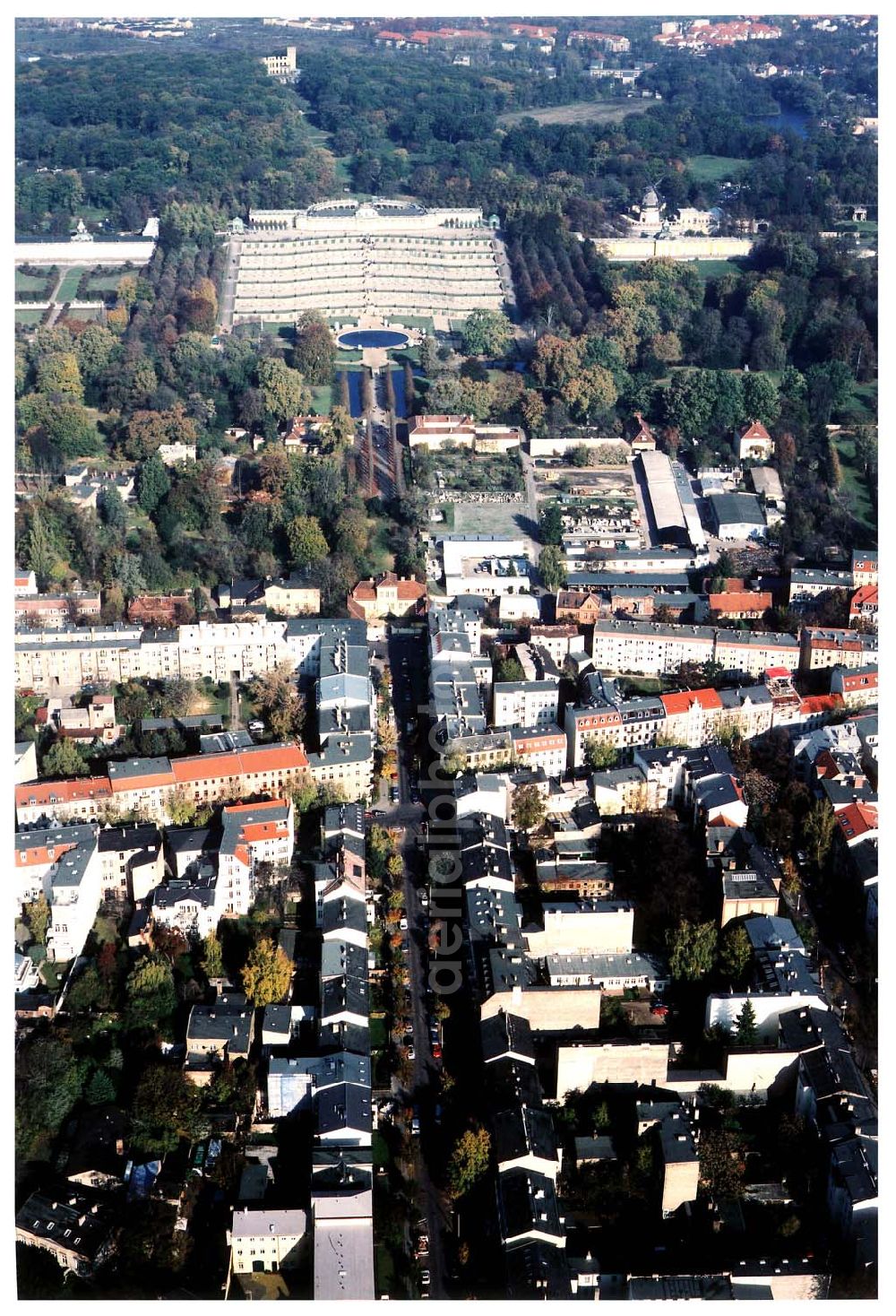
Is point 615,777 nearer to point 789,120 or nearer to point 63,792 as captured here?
point 63,792

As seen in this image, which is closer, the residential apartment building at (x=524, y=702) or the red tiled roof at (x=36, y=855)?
the red tiled roof at (x=36, y=855)

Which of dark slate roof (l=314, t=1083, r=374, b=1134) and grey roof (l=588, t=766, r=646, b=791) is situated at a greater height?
grey roof (l=588, t=766, r=646, b=791)

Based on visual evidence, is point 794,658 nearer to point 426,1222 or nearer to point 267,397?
point 426,1222

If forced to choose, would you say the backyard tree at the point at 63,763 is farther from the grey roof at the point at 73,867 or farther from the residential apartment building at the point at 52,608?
the residential apartment building at the point at 52,608

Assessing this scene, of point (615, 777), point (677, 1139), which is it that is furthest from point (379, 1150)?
point (615, 777)

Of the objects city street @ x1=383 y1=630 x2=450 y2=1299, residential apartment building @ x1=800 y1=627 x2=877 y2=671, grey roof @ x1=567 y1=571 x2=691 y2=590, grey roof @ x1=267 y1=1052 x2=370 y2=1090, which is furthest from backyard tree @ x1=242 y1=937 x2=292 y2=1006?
grey roof @ x1=567 y1=571 x2=691 y2=590

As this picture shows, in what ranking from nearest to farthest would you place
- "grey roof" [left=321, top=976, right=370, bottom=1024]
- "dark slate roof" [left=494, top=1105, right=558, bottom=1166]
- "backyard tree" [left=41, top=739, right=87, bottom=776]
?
"dark slate roof" [left=494, top=1105, right=558, bottom=1166] < "grey roof" [left=321, top=976, right=370, bottom=1024] < "backyard tree" [left=41, top=739, right=87, bottom=776]

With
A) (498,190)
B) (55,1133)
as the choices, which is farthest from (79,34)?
(55,1133)

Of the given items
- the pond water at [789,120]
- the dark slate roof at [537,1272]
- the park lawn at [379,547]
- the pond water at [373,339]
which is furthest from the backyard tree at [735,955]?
the pond water at [789,120]

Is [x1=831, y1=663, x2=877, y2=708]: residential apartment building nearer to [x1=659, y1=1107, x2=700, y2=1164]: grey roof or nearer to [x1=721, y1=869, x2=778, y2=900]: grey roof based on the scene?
[x1=721, y1=869, x2=778, y2=900]: grey roof
